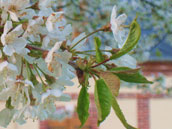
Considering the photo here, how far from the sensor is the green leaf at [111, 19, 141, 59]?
0.50m

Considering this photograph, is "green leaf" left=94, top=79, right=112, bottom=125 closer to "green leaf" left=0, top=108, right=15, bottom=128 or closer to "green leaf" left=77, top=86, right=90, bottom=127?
"green leaf" left=77, top=86, right=90, bottom=127

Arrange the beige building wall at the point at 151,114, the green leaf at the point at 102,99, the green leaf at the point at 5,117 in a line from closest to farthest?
the green leaf at the point at 102,99 → the green leaf at the point at 5,117 → the beige building wall at the point at 151,114

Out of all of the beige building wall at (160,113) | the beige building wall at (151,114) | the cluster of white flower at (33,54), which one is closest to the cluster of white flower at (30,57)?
the cluster of white flower at (33,54)

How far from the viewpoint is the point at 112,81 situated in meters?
0.51

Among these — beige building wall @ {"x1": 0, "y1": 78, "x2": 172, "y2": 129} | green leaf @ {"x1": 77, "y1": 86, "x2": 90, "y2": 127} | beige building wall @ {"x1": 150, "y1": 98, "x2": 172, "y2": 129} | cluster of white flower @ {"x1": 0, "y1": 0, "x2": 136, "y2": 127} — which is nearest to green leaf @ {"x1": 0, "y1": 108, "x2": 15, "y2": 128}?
cluster of white flower @ {"x1": 0, "y1": 0, "x2": 136, "y2": 127}

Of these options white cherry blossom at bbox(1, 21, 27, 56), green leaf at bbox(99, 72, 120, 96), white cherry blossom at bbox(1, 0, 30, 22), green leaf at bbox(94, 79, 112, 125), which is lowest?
green leaf at bbox(94, 79, 112, 125)

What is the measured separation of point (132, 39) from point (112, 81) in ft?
0.23

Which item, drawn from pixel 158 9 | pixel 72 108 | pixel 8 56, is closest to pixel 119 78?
pixel 8 56

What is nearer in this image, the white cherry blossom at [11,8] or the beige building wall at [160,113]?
the white cherry blossom at [11,8]

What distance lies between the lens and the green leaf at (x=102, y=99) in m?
0.47

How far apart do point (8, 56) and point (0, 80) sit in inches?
1.6

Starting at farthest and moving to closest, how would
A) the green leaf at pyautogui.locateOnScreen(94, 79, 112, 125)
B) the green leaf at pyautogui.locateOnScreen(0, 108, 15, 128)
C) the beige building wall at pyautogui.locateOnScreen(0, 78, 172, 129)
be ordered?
1. the beige building wall at pyautogui.locateOnScreen(0, 78, 172, 129)
2. the green leaf at pyautogui.locateOnScreen(0, 108, 15, 128)
3. the green leaf at pyautogui.locateOnScreen(94, 79, 112, 125)

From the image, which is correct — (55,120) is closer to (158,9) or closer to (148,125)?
(148,125)

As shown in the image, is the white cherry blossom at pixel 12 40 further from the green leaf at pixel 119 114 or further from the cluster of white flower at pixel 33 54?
the green leaf at pixel 119 114
